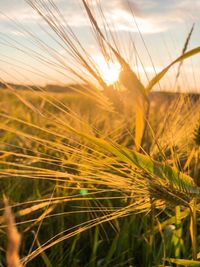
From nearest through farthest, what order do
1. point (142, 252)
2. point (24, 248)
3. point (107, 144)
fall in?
1. point (107, 144)
2. point (142, 252)
3. point (24, 248)

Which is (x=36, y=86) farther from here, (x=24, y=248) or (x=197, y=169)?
(x=24, y=248)

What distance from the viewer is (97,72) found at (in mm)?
538

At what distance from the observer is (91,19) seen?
0.48m

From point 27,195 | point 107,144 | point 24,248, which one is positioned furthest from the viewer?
point 27,195

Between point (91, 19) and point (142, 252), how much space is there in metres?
0.60

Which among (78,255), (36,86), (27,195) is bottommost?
(78,255)

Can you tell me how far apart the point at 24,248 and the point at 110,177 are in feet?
1.79

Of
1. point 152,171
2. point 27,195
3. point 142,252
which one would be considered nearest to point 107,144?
point 152,171

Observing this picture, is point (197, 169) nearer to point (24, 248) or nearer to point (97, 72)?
point (97, 72)

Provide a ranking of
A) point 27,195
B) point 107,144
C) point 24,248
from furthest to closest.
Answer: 1. point 27,195
2. point 24,248
3. point 107,144

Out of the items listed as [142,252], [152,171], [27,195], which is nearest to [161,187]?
[152,171]

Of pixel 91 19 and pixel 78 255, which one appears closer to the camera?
pixel 91 19

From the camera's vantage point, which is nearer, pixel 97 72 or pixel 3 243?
pixel 97 72

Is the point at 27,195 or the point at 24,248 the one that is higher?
the point at 27,195
